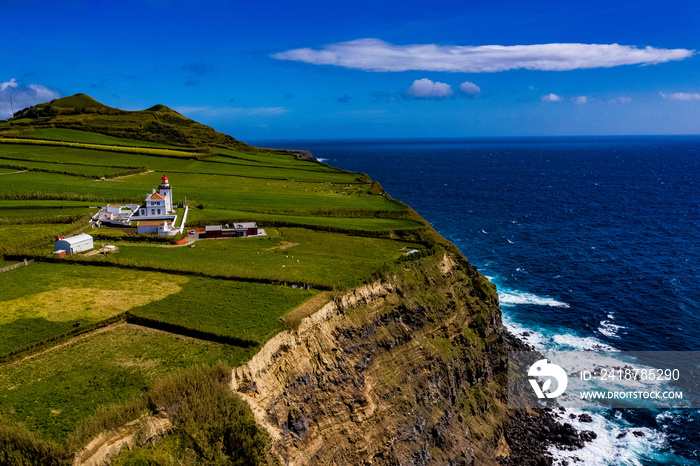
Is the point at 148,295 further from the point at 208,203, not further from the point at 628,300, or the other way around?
the point at 628,300

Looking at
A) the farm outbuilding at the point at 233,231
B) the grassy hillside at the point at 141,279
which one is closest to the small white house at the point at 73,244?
the grassy hillside at the point at 141,279

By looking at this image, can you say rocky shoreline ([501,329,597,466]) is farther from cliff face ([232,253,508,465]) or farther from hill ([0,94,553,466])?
cliff face ([232,253,508,465])

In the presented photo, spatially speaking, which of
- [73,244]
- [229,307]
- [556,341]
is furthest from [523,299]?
[73,244]

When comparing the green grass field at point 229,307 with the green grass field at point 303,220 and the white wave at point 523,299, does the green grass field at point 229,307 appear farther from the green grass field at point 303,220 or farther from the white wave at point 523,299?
the white wave at point 523,299

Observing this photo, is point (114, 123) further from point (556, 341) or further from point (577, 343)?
point (577, 343)

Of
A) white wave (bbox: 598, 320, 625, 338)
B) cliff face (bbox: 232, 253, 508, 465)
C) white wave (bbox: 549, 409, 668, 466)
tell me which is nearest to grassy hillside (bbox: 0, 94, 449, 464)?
cliff face (bbox: 232, 253, 508, 465)

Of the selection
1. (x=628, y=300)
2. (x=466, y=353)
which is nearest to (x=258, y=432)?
(x=466, y=353)

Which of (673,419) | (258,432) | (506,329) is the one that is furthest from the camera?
(506,329)
